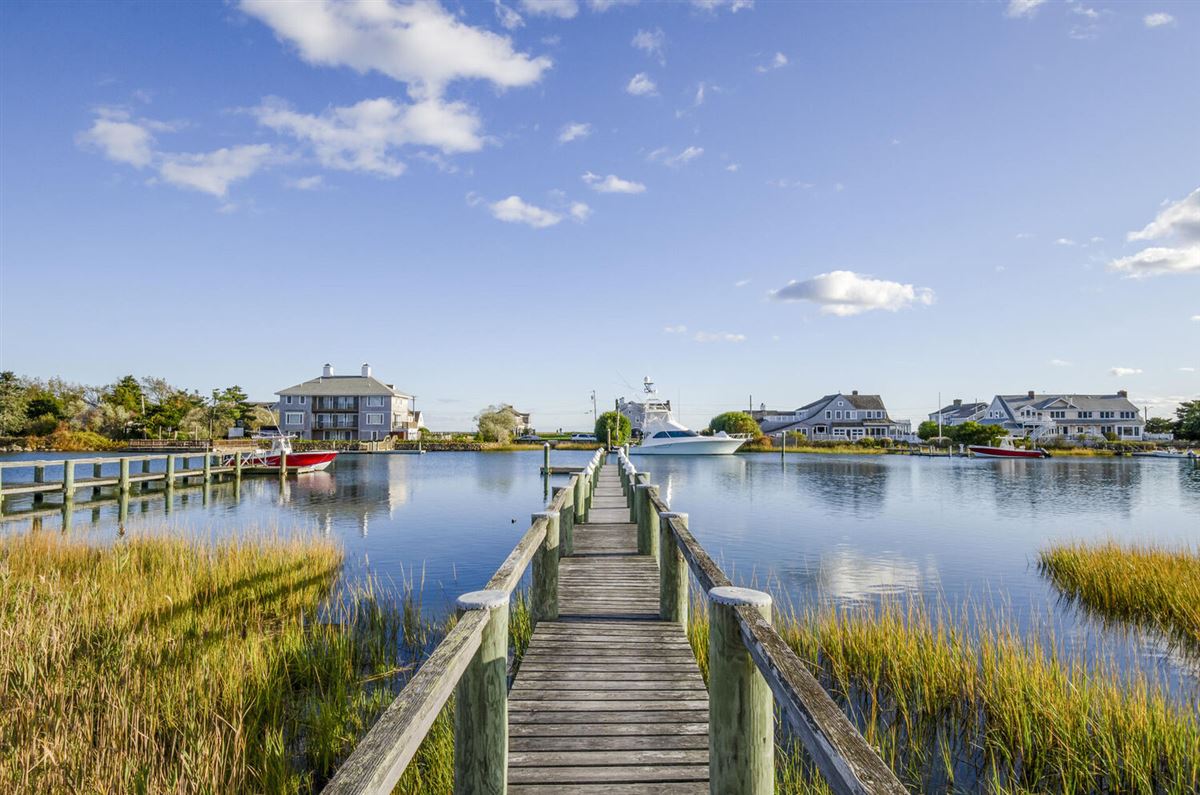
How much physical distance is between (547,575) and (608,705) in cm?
198

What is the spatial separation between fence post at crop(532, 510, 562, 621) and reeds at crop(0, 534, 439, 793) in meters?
1.80

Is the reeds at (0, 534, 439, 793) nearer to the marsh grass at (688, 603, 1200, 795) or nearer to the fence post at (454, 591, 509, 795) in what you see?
the fence post at (454, 591, 509, 795)

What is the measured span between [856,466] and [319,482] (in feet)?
126

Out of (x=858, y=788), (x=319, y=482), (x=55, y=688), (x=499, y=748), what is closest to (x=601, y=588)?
(x=499, y=748)

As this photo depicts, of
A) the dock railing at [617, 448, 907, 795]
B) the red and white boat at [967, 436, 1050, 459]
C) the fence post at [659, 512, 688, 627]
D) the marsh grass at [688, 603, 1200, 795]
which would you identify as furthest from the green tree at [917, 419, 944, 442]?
the dock railing at [617, 448, 907, 795]

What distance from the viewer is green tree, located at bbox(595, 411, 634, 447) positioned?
72562mm

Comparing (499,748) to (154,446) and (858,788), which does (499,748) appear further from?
(154,446)

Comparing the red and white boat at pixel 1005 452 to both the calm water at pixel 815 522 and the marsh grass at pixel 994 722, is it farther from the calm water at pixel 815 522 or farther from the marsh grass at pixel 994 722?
the marsh grass at pixel 994 722

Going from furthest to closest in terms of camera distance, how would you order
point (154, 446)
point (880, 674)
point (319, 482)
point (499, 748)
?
point (154, 446) → point (319, 482) → point (880, 674) → point (499, 748)

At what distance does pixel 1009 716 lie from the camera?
5785 mm

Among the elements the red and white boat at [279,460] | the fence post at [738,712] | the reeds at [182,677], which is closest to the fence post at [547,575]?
the reeds at [182,677]

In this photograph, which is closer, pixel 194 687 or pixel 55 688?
pixel 55 688

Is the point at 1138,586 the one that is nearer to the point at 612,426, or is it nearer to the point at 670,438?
the point at 670,438

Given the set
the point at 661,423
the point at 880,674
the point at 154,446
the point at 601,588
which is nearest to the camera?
the point at 880,674
